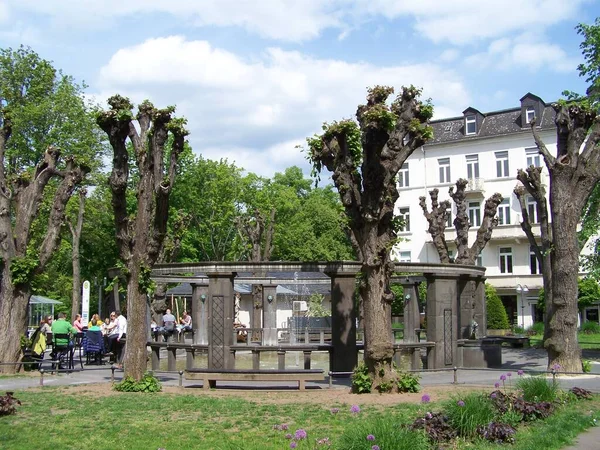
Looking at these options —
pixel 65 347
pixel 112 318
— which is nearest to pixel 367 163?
pixel 65 347

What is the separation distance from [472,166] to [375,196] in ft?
133

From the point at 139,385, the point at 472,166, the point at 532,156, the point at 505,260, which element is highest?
the point at 532,156

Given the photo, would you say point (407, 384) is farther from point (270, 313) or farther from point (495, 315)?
point (495, 315)

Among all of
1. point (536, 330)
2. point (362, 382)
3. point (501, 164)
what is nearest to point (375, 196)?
point (362, 382)

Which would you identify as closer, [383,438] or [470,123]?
[383,438]

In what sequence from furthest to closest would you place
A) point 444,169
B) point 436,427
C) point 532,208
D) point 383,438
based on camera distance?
point 444,169
point 532,208
point 436,427
point 383,438

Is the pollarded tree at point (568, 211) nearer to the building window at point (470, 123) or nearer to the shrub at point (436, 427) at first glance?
the shrub at point (436, 427)

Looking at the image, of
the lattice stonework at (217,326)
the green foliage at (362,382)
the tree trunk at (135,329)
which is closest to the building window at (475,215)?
the lattice stonework at (217,326)

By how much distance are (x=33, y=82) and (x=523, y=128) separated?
107 feet

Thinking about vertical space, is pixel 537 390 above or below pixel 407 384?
above

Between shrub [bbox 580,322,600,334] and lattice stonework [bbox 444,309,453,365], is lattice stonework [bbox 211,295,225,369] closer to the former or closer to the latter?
lattice stonework [bbox 444,309,453,365]

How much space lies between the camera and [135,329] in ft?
54.5

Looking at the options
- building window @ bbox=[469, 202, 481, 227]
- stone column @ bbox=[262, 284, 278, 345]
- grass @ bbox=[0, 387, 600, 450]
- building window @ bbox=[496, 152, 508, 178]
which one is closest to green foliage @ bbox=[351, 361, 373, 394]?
grass @ bbox=[0, 387, 600, 450]

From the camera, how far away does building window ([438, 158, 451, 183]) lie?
55.7m
